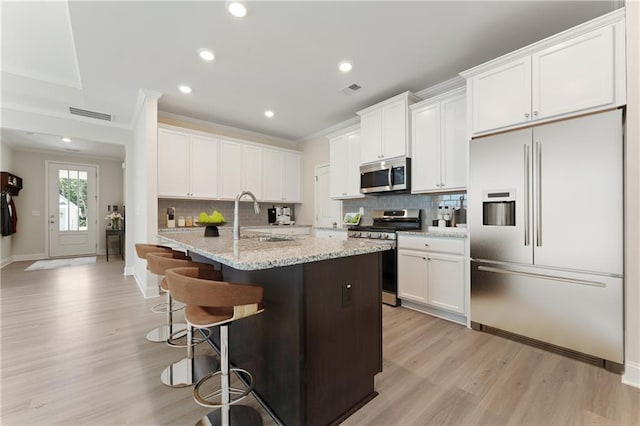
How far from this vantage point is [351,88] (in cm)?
359

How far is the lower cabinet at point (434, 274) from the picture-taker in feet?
9.34

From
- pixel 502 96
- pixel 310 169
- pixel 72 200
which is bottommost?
pixel 72 200

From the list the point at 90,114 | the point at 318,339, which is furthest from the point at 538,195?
the point at 90,114

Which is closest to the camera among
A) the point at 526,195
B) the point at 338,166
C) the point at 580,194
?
the point at 580,194

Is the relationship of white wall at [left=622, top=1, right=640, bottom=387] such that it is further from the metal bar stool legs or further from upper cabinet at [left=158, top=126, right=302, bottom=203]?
upper cabinet at [left=158, top=126, right=302, bottom=203]

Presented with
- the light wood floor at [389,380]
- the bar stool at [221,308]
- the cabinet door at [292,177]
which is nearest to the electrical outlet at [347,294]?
the bar stool at [221,308]

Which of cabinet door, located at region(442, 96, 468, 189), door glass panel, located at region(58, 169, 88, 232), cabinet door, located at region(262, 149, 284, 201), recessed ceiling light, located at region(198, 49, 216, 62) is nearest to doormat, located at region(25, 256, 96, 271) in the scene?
door glass panel, located at region(58, 169, 88, 232)

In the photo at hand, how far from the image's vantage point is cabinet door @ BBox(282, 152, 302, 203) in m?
5.71

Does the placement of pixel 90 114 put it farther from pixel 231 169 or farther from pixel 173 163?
pixel 231 169

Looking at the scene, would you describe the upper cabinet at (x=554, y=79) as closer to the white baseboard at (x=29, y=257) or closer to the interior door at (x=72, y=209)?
the interior door at (x=72, y=209)

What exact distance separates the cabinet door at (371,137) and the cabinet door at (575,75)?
183 centimetres

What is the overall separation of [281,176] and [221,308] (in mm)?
4392

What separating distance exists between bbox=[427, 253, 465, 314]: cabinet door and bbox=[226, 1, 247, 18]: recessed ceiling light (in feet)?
9.52

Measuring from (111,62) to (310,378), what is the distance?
144 inches
